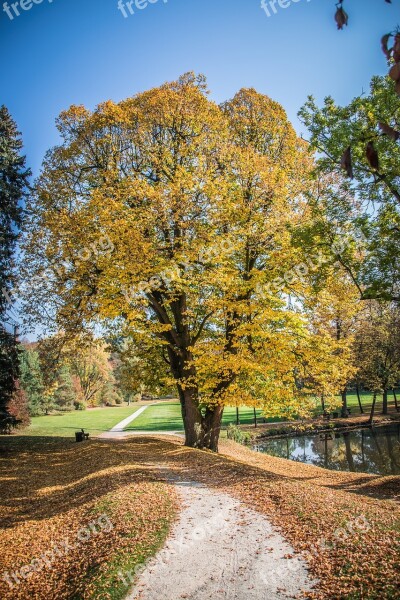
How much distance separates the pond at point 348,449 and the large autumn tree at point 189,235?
8.93 meters

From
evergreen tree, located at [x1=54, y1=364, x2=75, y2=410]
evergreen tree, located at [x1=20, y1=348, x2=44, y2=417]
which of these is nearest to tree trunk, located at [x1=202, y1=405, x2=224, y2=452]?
evergreen tree, located at [x1=20, y1=348, x2=44, y2=417]

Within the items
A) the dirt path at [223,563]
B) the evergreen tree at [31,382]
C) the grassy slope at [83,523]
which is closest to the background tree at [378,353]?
the grassy slope at [83,523]

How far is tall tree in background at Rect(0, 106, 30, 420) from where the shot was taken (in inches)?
706

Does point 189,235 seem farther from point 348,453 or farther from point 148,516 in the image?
point 348,453

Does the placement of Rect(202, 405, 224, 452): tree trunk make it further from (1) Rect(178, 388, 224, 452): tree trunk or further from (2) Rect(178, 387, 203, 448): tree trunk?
(2) Rect(178, 387, 203, 448): tree trunk

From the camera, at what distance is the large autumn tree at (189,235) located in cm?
1301

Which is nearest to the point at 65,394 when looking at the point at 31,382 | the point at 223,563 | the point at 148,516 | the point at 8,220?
the point at 31,382

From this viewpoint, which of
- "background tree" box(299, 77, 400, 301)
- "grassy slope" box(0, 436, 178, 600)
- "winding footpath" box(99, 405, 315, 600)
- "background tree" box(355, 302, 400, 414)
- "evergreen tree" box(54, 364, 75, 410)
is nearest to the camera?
"winding footpath" box(99, 405, 315, 600)

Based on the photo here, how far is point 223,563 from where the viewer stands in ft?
19.1

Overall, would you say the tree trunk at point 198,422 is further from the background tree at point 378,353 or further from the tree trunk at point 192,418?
the background tree at point 378,353

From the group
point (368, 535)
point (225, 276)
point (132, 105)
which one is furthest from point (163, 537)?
point (132, 105)

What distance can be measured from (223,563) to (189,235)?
1059 cm

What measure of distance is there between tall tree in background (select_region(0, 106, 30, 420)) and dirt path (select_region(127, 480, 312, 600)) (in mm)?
13984

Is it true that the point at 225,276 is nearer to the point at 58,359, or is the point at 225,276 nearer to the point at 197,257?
the point at 197,257
